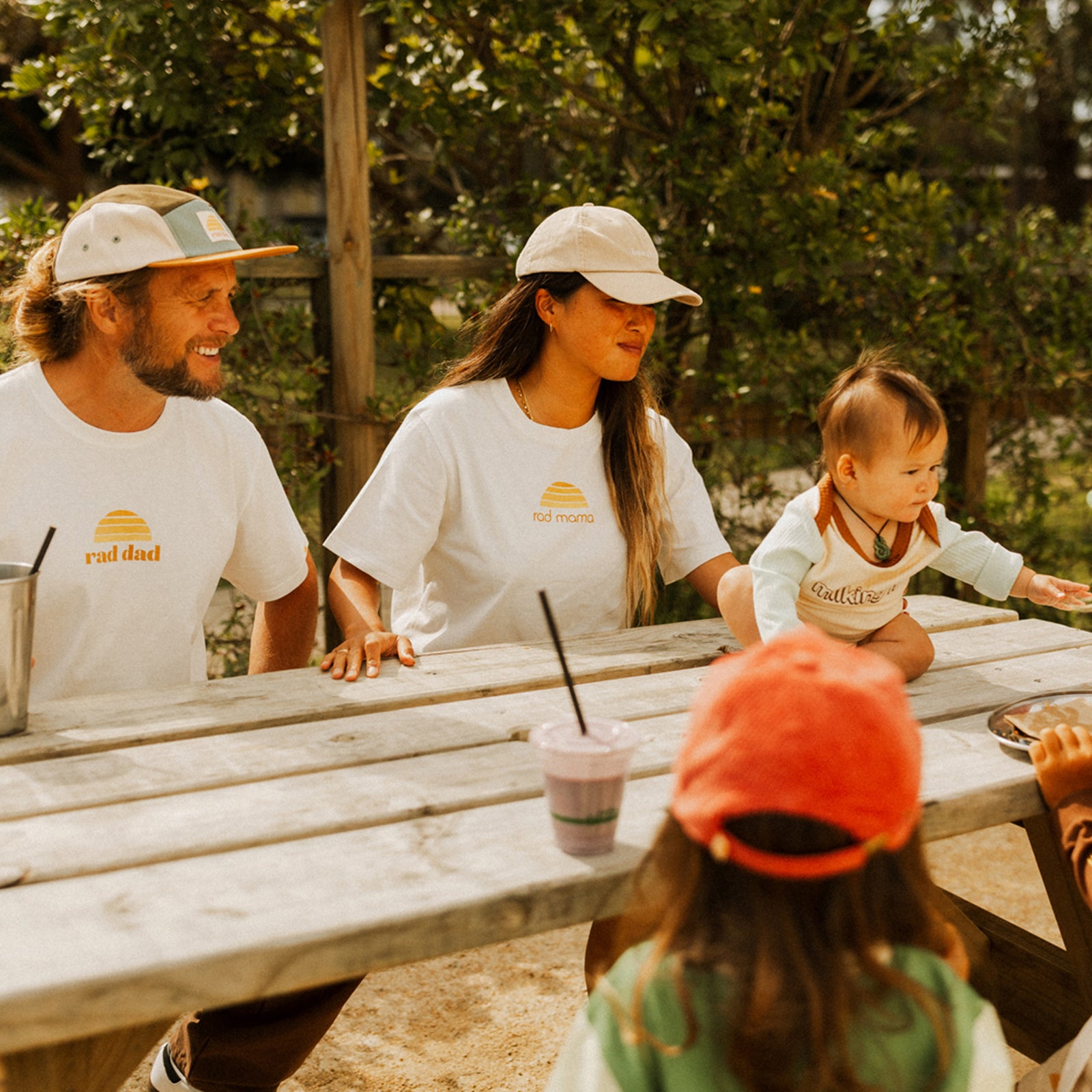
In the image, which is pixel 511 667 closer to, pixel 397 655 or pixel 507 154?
pixel 397 655

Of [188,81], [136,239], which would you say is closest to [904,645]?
[136,239]

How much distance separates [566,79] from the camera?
3.85 meters

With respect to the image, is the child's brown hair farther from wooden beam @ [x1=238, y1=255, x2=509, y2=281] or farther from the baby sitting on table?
wooden beam @ [x1=238, y1=255, x2=509, y2=281]

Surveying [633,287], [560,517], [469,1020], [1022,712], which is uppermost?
[633,287]

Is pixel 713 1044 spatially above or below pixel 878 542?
below

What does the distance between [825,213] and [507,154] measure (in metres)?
1.10

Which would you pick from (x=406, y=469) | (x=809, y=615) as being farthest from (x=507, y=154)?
(x=809, y=615)

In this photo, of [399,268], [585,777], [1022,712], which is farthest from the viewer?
[399,268]

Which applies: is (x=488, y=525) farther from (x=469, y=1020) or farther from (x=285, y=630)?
(x=469, y=1020)

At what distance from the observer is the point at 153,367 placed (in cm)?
225

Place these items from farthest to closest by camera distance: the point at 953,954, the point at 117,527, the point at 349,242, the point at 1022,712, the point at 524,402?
the point at 349,242
the point at 524,402
the point at 117,527
the point at 1022,712
the point at 953,954

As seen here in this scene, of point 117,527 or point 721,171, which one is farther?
point 721,171

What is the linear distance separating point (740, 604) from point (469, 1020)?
1126 millimetres

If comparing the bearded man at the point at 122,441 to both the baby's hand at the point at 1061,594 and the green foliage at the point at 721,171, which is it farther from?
the baby's hand at the point at 1061,594
